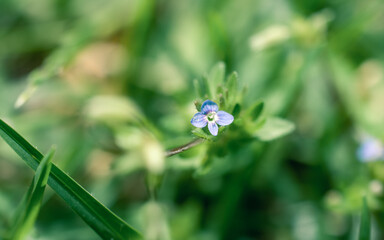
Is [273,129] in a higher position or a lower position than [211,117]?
higher

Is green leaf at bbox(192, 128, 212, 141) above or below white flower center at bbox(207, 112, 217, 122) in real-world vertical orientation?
below

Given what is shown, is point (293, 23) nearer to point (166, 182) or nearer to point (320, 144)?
point (320, 144)

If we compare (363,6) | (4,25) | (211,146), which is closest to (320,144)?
(211,146)

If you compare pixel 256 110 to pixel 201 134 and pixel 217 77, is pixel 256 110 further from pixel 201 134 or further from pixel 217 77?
pixel 201 134

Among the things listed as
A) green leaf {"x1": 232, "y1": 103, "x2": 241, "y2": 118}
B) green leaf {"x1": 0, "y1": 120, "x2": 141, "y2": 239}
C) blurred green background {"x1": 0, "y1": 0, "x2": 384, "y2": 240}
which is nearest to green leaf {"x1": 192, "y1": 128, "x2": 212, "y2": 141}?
green leaf {"x1": 232, "y1": 103, "x2": 241, "y2": 118}

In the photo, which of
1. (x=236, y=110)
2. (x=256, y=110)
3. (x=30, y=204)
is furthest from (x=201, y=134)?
(x=30, y=204)

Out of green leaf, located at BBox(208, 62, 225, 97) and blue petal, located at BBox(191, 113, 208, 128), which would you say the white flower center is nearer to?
blue petal, located at BBox(191, 113, 208, 128)
